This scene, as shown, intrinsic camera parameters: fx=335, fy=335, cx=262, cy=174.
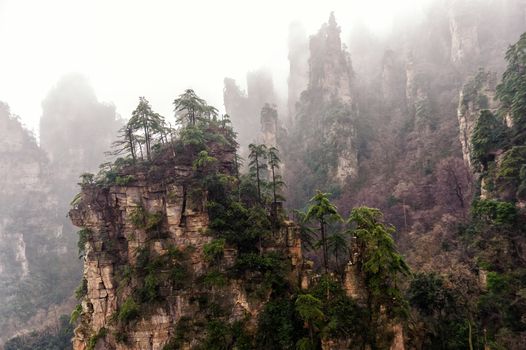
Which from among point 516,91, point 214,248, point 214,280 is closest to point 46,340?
point 214,280

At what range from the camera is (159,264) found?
26734mm

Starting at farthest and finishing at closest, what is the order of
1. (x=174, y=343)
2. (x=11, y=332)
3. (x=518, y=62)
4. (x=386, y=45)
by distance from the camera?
(x=386, y=45), (x=11, y=332), (x=518, y=62), (x=174, y=343)

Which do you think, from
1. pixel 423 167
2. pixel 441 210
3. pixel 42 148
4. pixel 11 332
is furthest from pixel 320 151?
pixel 42 148

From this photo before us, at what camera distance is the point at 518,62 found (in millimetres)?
33188

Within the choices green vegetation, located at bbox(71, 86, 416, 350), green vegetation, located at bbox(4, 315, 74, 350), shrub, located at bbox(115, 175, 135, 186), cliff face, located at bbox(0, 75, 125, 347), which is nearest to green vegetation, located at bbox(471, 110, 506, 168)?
green vegetation, located at bbox(71, 86, 416, 350)

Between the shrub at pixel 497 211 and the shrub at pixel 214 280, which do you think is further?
the shrub at pixel 214 280

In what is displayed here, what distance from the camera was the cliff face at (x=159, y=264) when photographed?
2535 cm

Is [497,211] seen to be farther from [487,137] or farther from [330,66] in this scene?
[330,66]

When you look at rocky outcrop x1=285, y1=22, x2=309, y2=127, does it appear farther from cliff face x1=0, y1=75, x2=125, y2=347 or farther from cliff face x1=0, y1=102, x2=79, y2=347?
cliff face x1=0, y1=102, x2=79, y2=347

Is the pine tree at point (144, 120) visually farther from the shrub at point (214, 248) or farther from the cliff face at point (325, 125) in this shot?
the cliff face at point (325, 125)

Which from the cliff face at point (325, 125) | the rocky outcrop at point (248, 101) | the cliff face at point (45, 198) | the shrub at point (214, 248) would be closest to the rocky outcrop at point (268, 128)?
the cliff face at point (325, 125)

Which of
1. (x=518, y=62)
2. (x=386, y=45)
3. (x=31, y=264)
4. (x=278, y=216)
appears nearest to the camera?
(x=278, y=216)

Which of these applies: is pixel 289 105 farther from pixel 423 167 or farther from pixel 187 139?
pixel 187 139

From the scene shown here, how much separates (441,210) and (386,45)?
215ft
